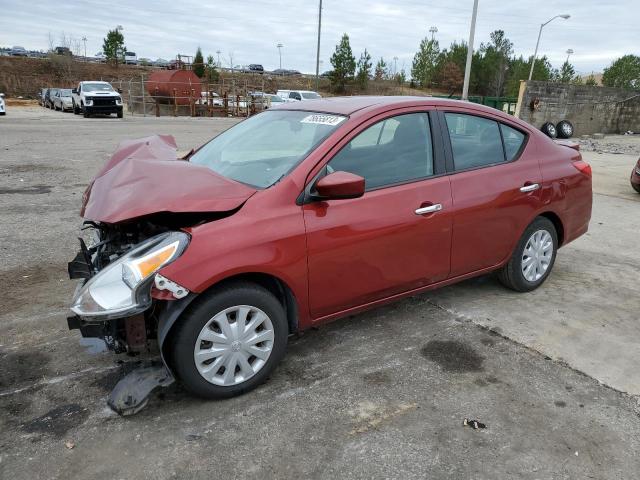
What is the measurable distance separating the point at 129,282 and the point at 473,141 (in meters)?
2.73

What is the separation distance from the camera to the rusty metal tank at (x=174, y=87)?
31.4 meters

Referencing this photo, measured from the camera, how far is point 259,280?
2982 millimetres

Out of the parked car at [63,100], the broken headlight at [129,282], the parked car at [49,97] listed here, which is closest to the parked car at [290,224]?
the broken headlight at [129,282]

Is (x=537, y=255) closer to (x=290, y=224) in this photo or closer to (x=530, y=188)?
(x=530, y=188)

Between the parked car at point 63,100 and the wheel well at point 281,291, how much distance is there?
35.3 metres

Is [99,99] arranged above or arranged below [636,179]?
above

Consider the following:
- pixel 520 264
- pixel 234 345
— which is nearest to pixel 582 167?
pixel 520 264

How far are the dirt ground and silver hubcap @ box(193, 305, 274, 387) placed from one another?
0.18 meters

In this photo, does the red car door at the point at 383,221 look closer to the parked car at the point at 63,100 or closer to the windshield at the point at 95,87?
the windshield at the point at 95,87

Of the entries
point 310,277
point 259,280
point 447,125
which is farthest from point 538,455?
point 447,125

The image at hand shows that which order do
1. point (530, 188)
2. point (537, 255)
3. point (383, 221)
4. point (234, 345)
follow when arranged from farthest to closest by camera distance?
point (537, 255), point (530, 188), point (383, 221), point (234, 345)

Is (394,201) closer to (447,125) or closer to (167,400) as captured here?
(447,125)

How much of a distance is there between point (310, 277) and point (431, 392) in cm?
100

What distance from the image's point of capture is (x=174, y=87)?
3144 centimetres
